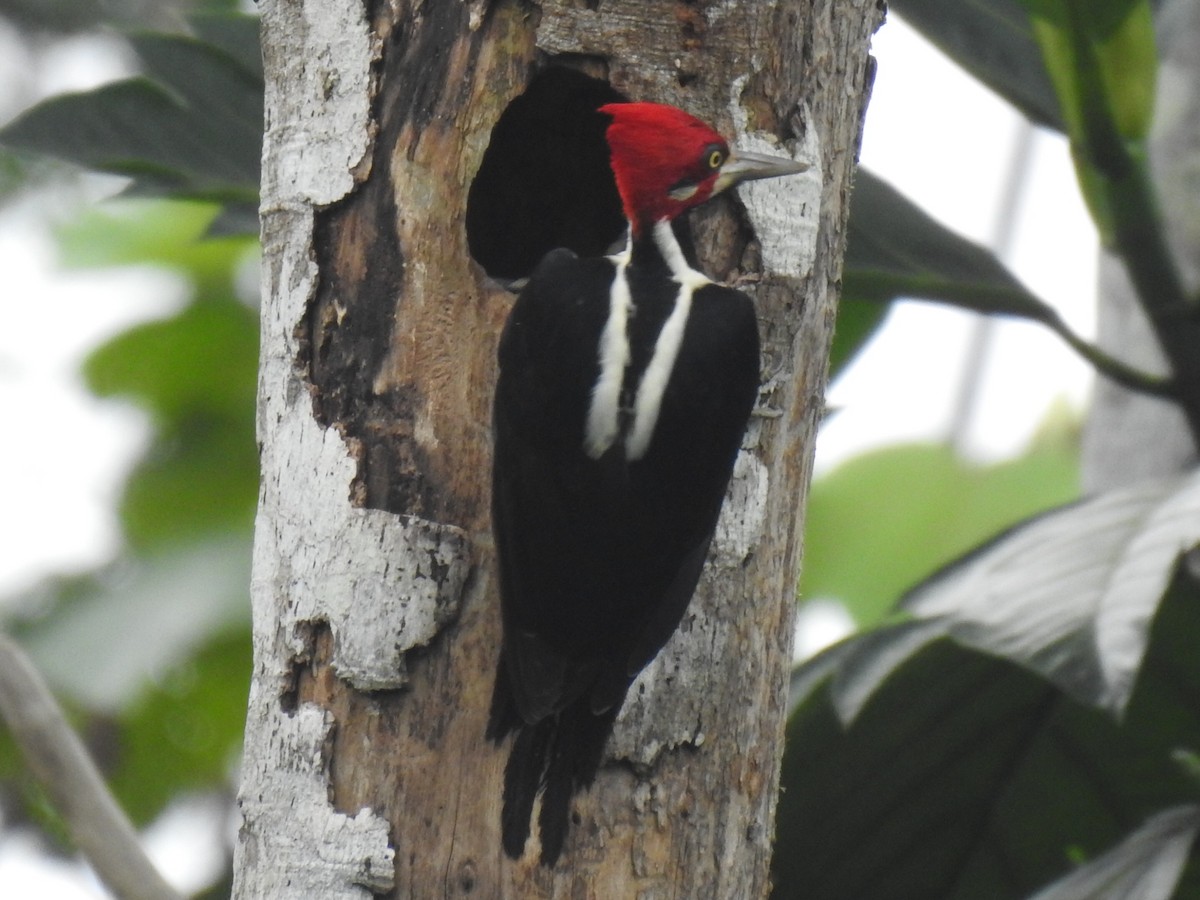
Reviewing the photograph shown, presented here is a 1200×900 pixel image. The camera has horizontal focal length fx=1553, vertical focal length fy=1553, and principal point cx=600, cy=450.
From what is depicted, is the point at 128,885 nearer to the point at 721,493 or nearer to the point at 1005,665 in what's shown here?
the point at 721,493

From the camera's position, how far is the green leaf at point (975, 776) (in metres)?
2.60

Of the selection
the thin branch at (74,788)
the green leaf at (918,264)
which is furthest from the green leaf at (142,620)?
the green leaf at (918,264)

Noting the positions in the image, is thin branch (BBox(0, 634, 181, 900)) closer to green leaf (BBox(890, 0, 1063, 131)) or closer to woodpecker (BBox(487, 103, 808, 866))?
woodpecker (BBox(487, 103, 808, 866))

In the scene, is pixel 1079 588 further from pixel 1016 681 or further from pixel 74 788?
pixel 74 788

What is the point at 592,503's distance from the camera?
1.75m

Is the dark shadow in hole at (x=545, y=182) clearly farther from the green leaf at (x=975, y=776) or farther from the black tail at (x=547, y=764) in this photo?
the green leaf at (x=975, y=776)

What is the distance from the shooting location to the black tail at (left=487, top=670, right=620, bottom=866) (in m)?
1.75

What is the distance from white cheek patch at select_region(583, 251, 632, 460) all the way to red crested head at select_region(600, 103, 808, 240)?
8.9 inches

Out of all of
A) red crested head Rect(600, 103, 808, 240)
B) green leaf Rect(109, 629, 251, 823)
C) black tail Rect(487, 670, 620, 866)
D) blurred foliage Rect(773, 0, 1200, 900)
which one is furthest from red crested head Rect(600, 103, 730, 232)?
green leaf Rect(109, 629, 251, 823)

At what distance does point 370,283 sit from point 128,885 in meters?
0.95

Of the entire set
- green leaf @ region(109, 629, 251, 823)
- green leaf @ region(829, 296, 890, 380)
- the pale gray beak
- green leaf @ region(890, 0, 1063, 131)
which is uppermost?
green leaf @ region(890, 0, 1063, 131)

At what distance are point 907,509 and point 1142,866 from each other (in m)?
2.50

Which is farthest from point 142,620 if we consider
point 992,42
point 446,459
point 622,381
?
point 992,42

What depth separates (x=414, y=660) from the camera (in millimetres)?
1810
